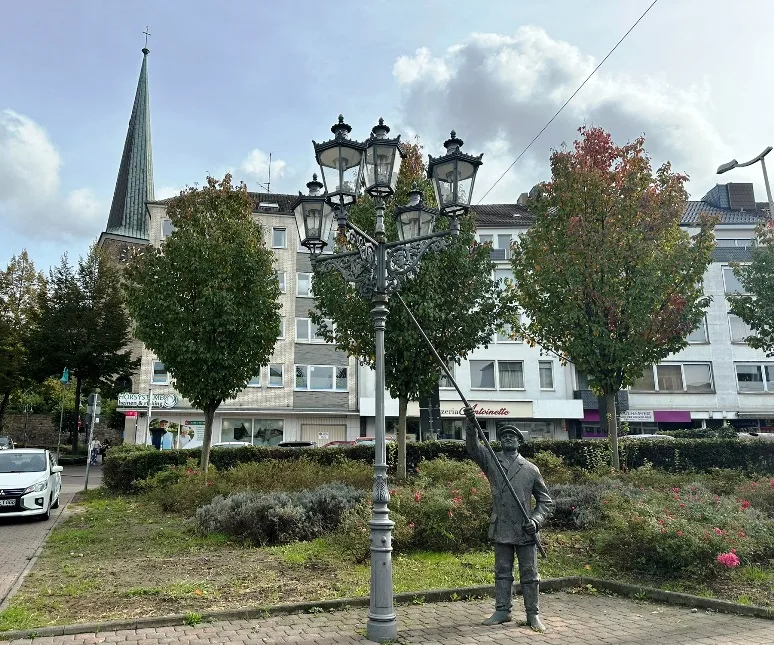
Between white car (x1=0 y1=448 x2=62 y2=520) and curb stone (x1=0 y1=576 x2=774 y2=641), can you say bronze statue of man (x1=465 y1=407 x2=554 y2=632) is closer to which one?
curb stone (x1=0 y1=576 x2=774 y2=641)

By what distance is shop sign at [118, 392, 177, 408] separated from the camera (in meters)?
39.1

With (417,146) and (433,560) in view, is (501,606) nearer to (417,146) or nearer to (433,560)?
(433,560)

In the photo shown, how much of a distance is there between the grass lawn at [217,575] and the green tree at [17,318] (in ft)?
101

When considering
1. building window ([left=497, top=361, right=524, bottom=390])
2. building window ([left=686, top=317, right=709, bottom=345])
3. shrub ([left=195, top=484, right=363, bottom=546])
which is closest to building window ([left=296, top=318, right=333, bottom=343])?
building window ([left=497, top=361, right=524, bottom=390])

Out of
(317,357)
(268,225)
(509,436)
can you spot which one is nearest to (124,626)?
(509,436)

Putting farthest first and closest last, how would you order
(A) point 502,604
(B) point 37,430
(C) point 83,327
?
(B) point 37,430 < (C) point 83,327 < (A) point 502,604

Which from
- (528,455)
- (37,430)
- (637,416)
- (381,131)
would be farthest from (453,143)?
(37,430)

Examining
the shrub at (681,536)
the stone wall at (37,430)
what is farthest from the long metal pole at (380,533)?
the stone wall at (37,430)

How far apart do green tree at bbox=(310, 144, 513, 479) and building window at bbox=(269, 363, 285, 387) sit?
23439 millimetres

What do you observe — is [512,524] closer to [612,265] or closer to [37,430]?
[612,265]

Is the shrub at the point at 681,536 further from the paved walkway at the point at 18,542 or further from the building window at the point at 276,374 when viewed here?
the building window at the point at 276,374

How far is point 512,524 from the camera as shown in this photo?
668 cm

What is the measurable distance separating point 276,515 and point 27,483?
21.6ft

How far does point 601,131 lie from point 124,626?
16.5m
